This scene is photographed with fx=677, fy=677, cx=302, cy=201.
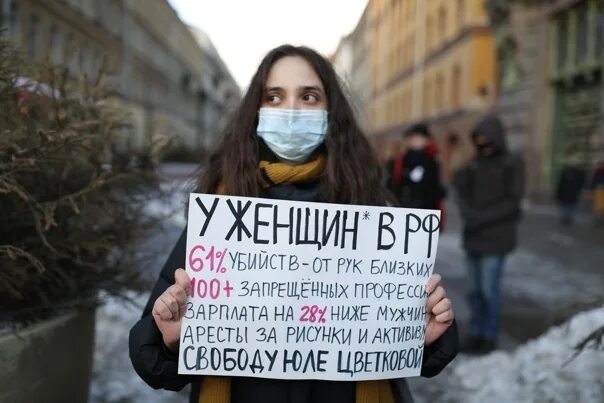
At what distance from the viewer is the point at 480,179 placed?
5605 mm

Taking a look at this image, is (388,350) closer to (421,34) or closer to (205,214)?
(205,214)

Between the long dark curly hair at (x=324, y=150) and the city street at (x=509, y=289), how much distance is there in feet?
1.24

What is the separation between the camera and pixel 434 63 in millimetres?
38406

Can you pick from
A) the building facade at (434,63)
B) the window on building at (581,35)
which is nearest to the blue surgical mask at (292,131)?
the window on building at (581,35)

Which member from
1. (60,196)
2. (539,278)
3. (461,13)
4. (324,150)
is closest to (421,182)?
(539,278)

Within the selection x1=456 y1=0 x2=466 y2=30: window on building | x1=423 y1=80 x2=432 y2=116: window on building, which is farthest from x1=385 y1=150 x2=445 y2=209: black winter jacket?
x1=423 y1=80 x2=432 y2=116: window on building

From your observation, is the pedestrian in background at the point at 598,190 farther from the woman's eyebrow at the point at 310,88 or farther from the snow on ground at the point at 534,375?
the woman's eyebrow at the point at 310,88

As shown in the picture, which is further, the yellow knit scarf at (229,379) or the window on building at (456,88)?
the window on building at (456,88)

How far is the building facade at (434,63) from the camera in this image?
3027 cm

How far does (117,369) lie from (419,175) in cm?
377

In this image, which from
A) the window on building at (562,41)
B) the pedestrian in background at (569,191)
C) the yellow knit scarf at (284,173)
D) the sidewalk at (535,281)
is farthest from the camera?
the window on building at (562,41)

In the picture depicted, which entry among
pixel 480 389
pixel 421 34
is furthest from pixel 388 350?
pixel 421 34

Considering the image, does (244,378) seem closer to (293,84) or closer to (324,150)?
(324,150)

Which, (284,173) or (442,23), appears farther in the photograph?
(442,23)
